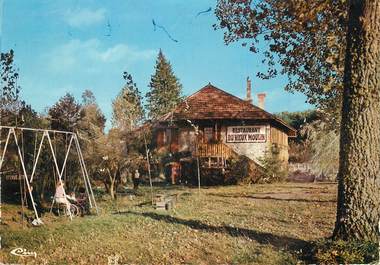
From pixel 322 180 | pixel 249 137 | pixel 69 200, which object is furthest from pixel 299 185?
pixel 69 200

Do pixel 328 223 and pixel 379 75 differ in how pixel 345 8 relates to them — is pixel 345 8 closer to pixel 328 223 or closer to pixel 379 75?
pixel 379 75

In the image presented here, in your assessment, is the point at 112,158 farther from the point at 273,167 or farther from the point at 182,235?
the point at 273,167

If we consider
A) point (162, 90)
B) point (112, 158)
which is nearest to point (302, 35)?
point (162, 90)

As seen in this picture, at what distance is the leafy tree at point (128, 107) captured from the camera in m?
12.4

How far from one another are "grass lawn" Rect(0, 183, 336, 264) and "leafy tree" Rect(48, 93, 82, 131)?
9.57 ft

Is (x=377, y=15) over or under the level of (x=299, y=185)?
over

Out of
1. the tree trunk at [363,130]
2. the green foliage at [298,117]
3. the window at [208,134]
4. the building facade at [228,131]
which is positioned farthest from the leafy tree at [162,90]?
the green foliage at [298,117]

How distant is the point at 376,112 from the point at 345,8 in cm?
256

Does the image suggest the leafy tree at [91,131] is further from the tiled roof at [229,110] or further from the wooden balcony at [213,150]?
the wooden balcony at [213,150]

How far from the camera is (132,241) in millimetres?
8164

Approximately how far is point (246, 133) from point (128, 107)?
38.4ft

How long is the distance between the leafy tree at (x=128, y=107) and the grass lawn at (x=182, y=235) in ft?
9.48

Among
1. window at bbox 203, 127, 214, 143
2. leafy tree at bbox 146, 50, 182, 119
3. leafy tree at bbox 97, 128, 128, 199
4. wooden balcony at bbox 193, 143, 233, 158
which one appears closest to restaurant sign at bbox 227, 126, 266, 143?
wooden balcony at bbox 193, 143, 233, 158

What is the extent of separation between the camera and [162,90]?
465 inches
